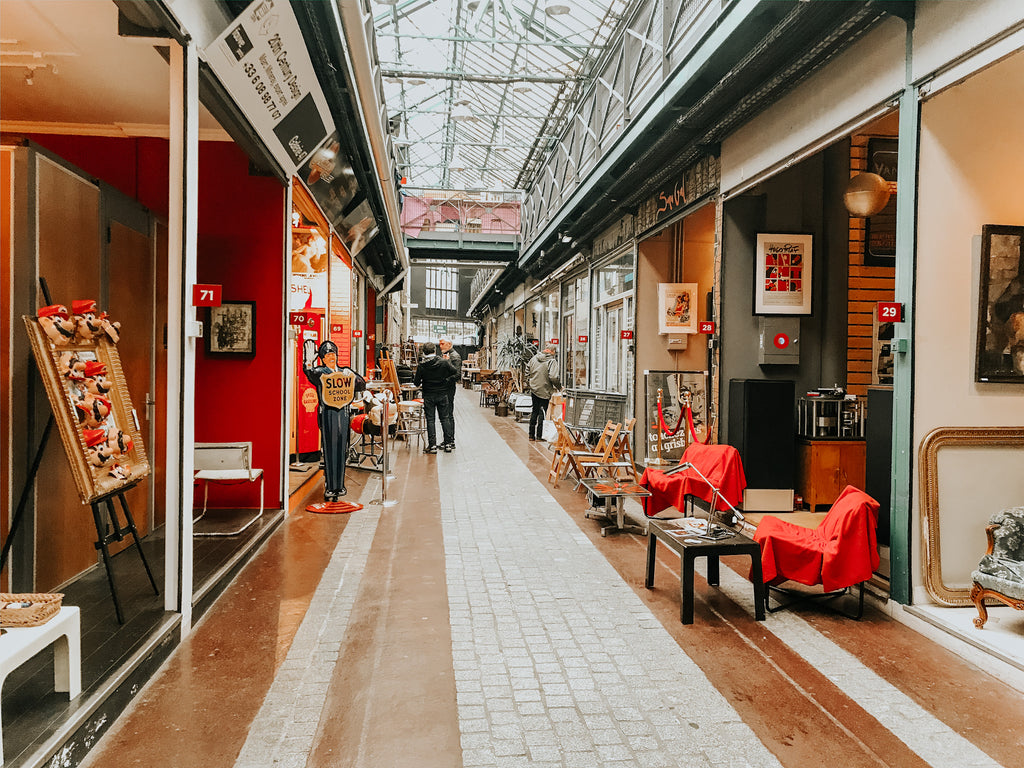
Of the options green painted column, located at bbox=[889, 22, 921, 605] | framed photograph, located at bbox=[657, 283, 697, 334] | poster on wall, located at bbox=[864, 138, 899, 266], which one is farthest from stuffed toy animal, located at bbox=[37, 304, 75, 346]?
framed photograph, located at bbox=[657, 283, 697, 334]

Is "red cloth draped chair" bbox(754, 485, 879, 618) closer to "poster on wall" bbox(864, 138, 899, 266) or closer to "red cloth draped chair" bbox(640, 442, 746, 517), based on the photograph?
"red cloth draped chair" bbox(640, 442, 746, 517)

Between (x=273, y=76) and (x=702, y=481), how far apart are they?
4.11 metres

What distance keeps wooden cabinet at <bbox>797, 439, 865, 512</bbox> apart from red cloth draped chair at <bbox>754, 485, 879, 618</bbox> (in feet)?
6.84

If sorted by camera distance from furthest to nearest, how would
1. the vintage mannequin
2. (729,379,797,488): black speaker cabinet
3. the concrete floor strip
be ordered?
the vintage mannequin
(729,379,797,488): black speaker cabinet
the concrete floor strip

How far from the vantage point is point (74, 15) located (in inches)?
129

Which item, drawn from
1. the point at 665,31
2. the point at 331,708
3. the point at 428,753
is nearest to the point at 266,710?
the point at 331,708

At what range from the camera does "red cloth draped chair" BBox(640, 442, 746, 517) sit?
16.7 feet

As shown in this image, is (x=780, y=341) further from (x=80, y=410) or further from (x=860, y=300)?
(x=80, y=410)

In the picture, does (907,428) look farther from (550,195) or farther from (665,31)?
(550,195)

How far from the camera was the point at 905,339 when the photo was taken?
3668 millimetres

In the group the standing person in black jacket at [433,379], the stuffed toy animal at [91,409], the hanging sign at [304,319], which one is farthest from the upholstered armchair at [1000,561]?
the standing person in black jacket at [433,379]

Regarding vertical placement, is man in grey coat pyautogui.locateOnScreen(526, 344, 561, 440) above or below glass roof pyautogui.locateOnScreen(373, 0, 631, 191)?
below

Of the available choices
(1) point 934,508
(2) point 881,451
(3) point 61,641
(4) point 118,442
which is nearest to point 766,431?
(2) point 881,451

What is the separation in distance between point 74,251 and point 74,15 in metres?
1.21
